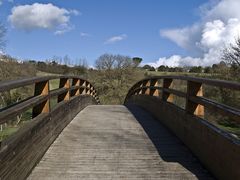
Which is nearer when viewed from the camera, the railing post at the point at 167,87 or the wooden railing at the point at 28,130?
the wooden railing at the point at 28,130

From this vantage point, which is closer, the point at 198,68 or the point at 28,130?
the point at 28,130

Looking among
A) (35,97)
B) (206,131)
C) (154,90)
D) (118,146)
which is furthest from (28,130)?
(154,90)

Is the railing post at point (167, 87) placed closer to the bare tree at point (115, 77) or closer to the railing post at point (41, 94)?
the railing post at point (41, 94)

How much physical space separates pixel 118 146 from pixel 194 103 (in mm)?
1608

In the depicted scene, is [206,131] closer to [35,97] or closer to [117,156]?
[117,156]

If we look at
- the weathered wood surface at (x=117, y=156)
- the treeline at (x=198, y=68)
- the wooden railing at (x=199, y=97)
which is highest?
the treeline at (x=198, y=68)

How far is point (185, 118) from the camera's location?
7.43m

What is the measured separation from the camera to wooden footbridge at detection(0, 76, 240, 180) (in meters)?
4.96

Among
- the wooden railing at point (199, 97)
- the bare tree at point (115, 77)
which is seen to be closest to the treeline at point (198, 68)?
the bare tree at point (115, 77)

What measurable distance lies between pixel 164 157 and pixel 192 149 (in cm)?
61

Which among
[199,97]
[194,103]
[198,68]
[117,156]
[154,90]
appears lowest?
[117,156]

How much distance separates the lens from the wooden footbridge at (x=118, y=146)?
4961mm

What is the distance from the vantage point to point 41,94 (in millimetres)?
6730

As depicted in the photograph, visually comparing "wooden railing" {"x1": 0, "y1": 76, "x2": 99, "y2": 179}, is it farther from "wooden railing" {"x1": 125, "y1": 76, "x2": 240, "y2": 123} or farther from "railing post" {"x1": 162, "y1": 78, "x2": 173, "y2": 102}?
"railing post" {"x1": 162, "y1": 78, "x2": 173, "y2": 102}
